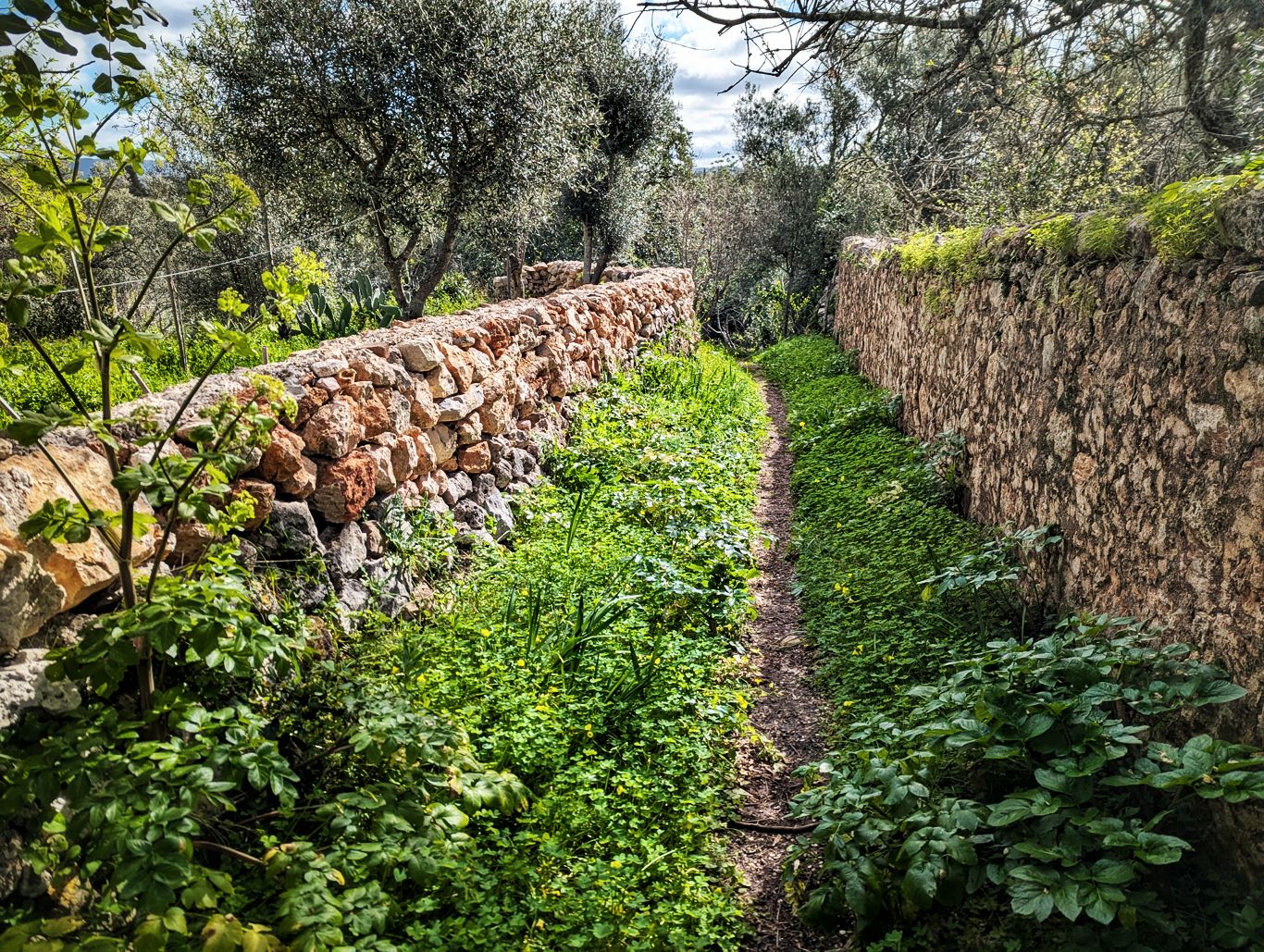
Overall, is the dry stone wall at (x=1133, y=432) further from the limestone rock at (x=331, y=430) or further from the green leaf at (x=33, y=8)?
the green leaf at (x=33, y=8)

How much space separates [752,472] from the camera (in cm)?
773

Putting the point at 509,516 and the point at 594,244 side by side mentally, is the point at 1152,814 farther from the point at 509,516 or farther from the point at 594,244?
the point at 594,244

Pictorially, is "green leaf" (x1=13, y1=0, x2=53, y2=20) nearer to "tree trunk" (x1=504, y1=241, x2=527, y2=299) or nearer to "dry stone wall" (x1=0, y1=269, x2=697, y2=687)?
"dry stone wall" (x1=0, y1=269, x2=697, y2=687)

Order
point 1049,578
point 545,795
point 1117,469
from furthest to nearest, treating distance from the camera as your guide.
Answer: point 1049,578 < point 1117,469 < point 545,795

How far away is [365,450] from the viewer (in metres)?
4.11

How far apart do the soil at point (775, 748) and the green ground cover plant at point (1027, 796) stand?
129mm

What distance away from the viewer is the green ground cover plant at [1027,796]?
221cm

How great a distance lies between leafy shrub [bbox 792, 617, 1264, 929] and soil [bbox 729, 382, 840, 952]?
170mm

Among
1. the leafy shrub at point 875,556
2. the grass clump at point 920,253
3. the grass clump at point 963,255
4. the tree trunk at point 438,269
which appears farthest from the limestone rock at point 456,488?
the tree trunk at point 438,269

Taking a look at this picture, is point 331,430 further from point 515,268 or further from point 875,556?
point 515,268

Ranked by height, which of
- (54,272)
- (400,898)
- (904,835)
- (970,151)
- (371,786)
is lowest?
(904,835)

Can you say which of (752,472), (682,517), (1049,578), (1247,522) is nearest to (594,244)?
(752,472)

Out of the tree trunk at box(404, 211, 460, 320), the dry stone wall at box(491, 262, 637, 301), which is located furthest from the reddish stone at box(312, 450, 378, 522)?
the dry stone wall at box(491, 262, 637, 301)

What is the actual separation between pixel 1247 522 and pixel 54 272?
406cm
